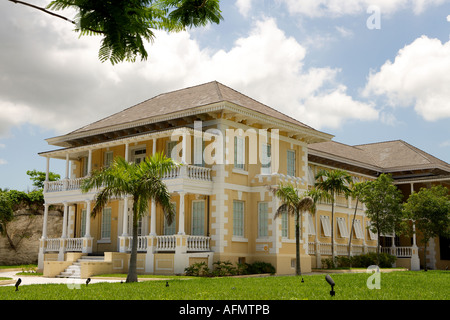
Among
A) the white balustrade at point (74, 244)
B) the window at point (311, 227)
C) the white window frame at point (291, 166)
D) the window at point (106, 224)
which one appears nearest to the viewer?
the white balustrade at point (74, 244)

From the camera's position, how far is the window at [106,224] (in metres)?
30.3

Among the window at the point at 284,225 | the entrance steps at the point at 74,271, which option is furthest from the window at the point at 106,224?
the window at the point at 284,225

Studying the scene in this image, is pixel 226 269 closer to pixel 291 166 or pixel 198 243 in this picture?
pixel 198 243

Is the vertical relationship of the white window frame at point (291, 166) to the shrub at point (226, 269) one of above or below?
above

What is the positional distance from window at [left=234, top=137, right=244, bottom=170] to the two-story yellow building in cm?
5

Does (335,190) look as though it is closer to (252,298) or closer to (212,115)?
(212,115)

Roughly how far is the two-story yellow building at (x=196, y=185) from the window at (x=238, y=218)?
0.17 ft

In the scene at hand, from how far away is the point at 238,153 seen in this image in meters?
27.5

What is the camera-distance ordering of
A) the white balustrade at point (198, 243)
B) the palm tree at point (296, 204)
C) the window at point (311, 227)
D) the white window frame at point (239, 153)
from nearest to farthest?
the palm tree at point (296, 204) < the white balustrade at point (198, 243) < the white window frame at point (239, 153) < the window at point (311, 227)

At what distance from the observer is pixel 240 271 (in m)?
25.3

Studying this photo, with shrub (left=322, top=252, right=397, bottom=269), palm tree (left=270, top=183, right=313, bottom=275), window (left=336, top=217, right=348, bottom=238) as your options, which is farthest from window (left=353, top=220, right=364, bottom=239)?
palm tree (left=270, top=183, right=313, bottom=275)

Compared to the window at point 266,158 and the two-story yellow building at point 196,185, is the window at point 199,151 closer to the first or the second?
the two-story yellow building at point 196,185

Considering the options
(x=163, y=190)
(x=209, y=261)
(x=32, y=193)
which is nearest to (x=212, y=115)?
(x=209, y=261)

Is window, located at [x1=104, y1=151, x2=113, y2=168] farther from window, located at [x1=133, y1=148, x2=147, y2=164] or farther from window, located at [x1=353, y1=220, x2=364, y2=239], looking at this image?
window, located at [x1=353, y1=220, x2=364, y2=239]
